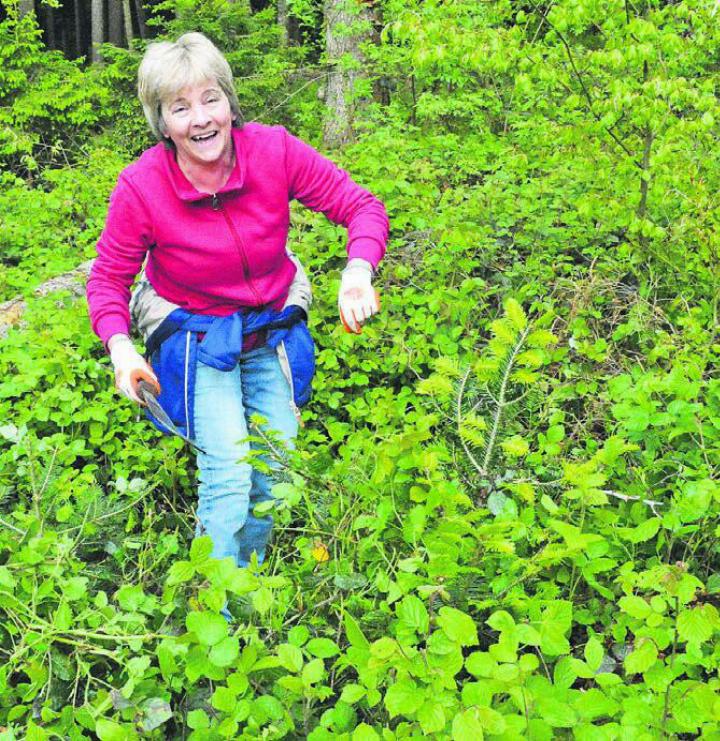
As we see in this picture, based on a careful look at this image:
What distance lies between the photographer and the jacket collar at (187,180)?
2510 mm

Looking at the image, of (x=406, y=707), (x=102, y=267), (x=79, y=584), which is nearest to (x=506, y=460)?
(x=406, y=707)

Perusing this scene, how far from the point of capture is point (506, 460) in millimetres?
2217

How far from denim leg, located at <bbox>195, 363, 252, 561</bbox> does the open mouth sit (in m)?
0.80

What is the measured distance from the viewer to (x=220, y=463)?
2646 millimetres

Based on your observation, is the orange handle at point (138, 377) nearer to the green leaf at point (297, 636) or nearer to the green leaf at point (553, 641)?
the green leaf at point (297, 636)

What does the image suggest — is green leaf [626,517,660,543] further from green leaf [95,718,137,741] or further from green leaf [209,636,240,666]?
green leaf [95,718,137,741]

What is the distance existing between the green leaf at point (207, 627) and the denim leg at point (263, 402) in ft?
4.44

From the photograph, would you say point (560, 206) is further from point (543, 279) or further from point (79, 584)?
point (79, 584)

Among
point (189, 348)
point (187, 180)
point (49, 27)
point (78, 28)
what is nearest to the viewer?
point (187, 180)

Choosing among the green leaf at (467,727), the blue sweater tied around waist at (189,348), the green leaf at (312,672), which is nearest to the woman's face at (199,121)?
the blue sweater tied around waist at (189,348)

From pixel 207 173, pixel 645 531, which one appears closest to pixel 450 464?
pixel 645 531

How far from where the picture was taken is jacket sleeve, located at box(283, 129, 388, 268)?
2.69 m

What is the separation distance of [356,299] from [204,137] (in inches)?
30.4

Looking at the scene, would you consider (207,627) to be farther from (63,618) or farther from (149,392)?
(149,392)
